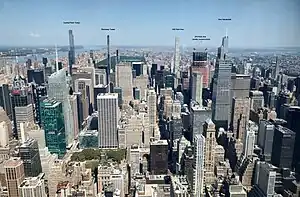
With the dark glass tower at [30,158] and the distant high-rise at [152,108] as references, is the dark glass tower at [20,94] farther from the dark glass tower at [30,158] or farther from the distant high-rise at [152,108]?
the distant high-rise at [152,108]

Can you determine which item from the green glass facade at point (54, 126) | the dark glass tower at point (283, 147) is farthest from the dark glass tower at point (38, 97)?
the dark glass tower at point (283, 147)

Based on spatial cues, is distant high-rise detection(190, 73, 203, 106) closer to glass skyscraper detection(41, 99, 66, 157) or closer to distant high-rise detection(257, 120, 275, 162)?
distant high-rise detection(257, 120, 275, 162)

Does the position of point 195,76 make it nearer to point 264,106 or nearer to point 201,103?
point 201,103

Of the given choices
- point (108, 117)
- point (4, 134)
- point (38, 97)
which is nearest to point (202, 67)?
point (108, 117)

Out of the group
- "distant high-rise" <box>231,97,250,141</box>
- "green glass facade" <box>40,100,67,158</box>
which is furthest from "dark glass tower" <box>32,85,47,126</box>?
"distant high-rise" <box>231,97,250,141</box>

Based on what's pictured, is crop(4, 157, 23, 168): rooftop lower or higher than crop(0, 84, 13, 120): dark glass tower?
lower

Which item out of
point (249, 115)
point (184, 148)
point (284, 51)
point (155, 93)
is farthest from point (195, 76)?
point (284, 51)

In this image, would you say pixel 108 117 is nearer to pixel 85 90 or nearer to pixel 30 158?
pixel 85 90
